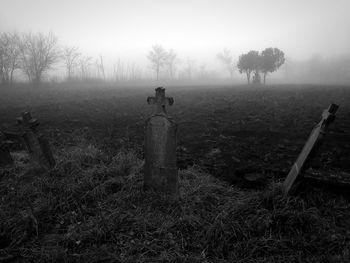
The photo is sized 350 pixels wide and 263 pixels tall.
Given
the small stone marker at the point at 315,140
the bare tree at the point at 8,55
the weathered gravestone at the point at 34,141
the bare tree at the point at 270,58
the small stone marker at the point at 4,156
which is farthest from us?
the bare tree at the point at 270,58

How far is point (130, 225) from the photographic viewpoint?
344 centimetres

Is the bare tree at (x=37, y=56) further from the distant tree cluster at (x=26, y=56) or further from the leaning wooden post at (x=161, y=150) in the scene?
the leaning wooden post at (x=161, y=150)

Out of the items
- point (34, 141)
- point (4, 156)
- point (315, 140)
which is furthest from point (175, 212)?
point (4, 156)

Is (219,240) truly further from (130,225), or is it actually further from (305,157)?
(305,157)

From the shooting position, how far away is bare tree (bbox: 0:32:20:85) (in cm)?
3807

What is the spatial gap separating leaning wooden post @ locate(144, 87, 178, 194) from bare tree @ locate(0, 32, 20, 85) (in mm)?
40569

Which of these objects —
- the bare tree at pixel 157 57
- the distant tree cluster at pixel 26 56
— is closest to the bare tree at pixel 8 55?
the distant tree cluster at pixel 26 56

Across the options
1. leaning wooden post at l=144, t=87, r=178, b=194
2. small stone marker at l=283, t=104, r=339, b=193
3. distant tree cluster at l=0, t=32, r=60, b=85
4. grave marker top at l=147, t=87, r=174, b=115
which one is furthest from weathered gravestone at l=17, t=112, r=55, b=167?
distant tree cluster at l=0, t=32, r=60, b=85

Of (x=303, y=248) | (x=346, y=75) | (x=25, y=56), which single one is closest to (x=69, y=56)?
(x=25, y=56)

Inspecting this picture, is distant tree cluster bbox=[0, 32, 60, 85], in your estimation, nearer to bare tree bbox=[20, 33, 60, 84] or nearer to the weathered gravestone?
bare tree bbox=[20, 33, 60, 84]

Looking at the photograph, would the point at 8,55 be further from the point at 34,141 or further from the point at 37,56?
the point at 34,141

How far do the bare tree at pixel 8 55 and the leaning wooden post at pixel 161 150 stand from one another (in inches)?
1597

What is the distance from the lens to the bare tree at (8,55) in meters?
38.1

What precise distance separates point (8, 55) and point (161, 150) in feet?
148
